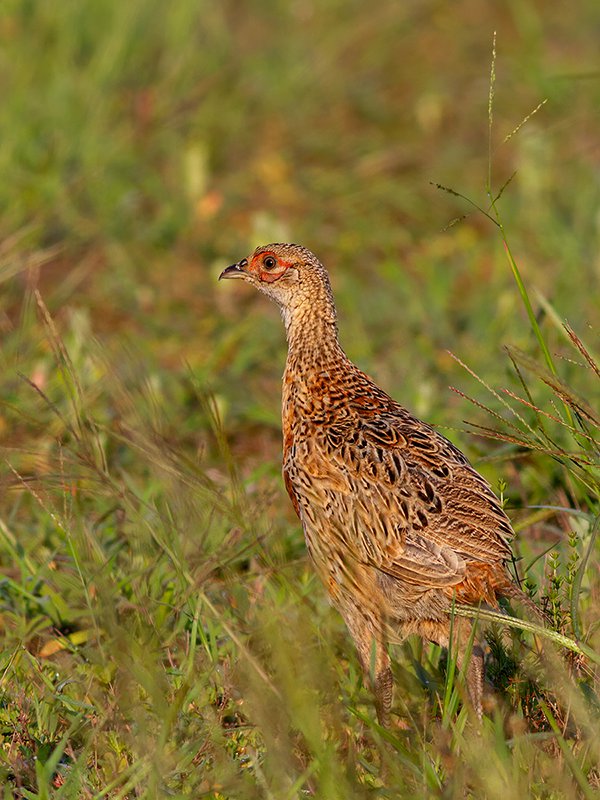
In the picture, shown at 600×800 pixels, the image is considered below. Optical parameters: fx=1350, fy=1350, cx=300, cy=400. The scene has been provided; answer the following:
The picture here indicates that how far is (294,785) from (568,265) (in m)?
5.24

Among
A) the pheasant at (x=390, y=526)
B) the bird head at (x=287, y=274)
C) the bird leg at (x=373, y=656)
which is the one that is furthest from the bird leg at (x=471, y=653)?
the bird head at (x=287, y=274)

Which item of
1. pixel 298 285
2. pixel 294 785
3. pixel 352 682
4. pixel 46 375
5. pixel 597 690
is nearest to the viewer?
pixel 294 785

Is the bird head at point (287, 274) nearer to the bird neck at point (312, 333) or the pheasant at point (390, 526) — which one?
the bird neck at point (312, 333)

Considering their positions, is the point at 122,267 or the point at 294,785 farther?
the point at 122,267

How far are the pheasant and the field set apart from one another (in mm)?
143

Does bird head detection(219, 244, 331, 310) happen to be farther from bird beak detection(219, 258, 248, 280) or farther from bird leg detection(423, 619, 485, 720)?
bird leg detection(423, 619, 485, 720)

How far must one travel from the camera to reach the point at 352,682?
14.8 ft

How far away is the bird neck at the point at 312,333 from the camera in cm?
500

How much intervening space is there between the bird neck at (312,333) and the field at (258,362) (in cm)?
43

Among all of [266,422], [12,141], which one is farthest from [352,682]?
[12,141]

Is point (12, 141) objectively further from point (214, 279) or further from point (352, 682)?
point (352, 682)

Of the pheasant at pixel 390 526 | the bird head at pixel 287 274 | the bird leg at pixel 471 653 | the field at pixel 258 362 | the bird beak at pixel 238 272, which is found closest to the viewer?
the field at pixel 258 362

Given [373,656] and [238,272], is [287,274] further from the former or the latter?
[373,656]

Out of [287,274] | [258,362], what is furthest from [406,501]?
[258,362]
